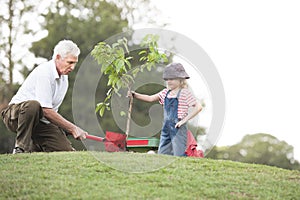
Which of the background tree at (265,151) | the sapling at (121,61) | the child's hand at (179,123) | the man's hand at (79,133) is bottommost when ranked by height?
the background tree at (265,151)

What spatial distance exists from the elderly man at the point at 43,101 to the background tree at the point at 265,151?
1881 cm

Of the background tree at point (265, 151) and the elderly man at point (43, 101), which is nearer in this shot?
the elderly man at point (43, 101)

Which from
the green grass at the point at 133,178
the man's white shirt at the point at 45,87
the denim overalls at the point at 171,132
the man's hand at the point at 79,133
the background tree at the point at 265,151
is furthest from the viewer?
the background tree at the point at 265,151

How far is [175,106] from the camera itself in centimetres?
599

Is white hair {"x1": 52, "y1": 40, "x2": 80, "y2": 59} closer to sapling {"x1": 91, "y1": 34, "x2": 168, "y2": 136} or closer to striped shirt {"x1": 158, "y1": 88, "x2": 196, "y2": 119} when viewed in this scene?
sapling {"x1": 91, "y1": 34, "x2": 168, "y2": 136}

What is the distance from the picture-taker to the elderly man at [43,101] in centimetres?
628

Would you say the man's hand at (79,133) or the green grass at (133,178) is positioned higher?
the man's hand at (79,133)

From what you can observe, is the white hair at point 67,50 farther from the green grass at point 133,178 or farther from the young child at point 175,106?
the green grass at point 133,178

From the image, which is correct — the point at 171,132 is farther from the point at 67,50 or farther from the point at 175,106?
the point at 67,50

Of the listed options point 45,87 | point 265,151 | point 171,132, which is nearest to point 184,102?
point 171,132

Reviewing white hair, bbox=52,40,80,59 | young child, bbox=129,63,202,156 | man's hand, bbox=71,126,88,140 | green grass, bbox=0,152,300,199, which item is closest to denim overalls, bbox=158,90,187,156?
young child, bbox=129,63,202,156

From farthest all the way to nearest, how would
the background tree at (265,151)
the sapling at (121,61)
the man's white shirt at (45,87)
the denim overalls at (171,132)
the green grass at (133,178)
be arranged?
the background tree at (265,151) → the man's white shirt at (45,87) → the sapling at (121,61) → the denim overalls at (171,132) → the green grass at (133,178)

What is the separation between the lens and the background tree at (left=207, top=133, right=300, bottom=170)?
24984 millimetres

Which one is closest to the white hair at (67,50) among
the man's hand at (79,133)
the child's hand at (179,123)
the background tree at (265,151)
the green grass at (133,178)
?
the man's hand at (79,133)
